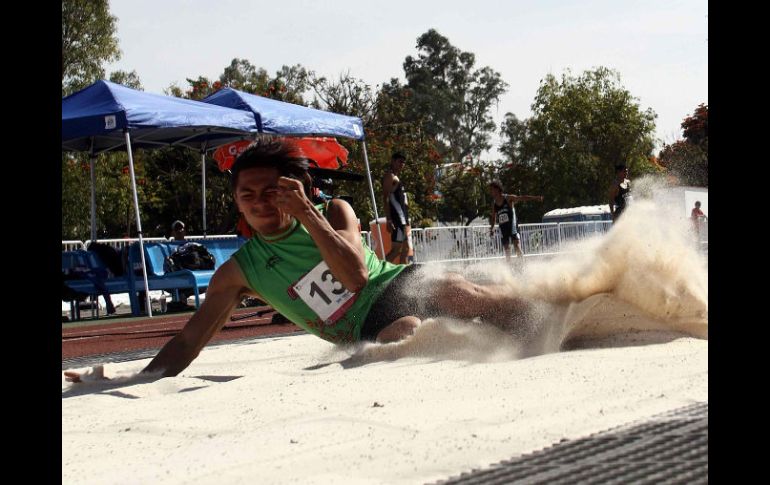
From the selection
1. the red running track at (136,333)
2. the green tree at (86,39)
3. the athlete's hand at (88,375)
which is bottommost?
the red running track at (136,333)

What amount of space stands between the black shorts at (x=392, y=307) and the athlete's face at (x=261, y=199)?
617mm

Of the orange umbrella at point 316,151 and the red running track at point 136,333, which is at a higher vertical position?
the orange umbrella at point 316,151

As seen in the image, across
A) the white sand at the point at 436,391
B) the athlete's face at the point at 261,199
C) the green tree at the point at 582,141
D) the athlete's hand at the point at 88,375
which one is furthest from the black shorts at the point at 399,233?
the green tree at the point at 582,141

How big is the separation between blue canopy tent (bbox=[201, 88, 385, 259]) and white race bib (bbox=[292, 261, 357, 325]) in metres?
9.84

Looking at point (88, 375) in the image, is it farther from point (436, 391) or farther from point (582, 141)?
point (582, 141)

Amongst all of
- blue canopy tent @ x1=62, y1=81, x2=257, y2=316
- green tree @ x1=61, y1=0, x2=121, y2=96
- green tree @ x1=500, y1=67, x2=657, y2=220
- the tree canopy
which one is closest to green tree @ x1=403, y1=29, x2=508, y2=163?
the tree canopy

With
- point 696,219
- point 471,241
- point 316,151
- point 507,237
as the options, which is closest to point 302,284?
point 316,151

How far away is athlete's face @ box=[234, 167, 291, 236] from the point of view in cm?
436

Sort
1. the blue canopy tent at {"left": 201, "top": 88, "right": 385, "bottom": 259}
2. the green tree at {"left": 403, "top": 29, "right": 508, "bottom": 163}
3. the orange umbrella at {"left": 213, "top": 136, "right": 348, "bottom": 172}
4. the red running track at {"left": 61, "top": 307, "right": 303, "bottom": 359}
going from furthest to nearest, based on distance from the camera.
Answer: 1. the green tree at {"left": 403, "top": 29, "right": 508, "bottom": 163}
2. the orange umbrella at {"left": 213, "top": 136, "right": 348, "bottom": 172}
3. the blue canopy tent at {"left": 201, "top": 88, "right": 385, "bottom": 259}
4. the red running track at {"left": 61, "top": 307, "right": 303, "bottom": 359}

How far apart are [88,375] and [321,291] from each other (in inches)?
48.6

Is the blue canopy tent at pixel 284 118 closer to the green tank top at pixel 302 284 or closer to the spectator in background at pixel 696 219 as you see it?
the spectator in background at pixel 696 219

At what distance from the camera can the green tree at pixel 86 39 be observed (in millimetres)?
30453

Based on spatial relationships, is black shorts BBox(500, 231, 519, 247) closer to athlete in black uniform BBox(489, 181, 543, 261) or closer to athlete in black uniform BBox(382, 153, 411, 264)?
athlete in black uniform BBox(489, 181, 543, 261)
